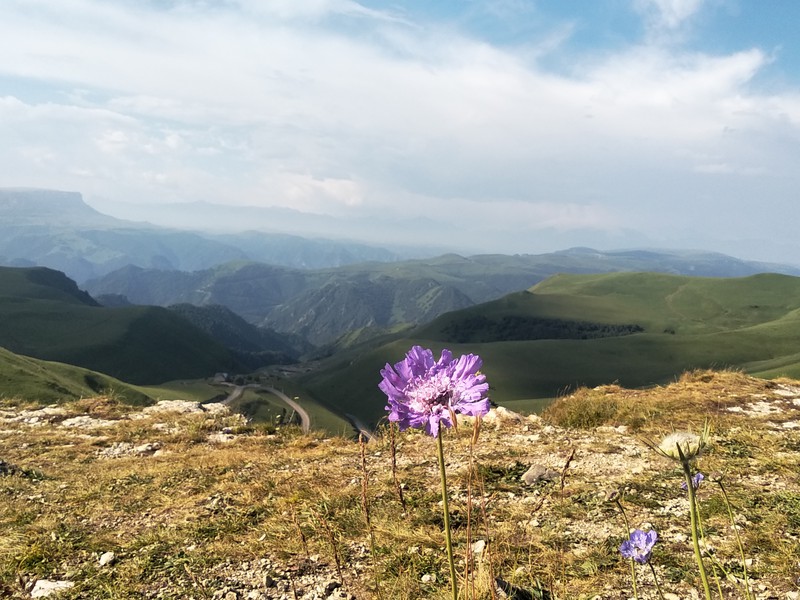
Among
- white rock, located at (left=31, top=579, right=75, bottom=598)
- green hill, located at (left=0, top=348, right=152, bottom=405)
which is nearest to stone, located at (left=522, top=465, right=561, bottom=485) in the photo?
white rock, located at (left=31, top=579, right=75, bottom=598)

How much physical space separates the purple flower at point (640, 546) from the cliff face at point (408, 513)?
2.10ft

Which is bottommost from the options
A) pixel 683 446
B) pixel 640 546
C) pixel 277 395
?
pixel 277 395

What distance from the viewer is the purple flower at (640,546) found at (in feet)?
9.81

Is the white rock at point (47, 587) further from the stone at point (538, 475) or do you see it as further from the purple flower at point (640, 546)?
the stone at point (538, 475)

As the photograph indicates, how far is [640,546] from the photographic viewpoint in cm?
316

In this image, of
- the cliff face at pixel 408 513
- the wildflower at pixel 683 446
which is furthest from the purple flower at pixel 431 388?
the wildflower at pixel 683 446

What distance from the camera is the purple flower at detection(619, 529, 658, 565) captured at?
2.99m

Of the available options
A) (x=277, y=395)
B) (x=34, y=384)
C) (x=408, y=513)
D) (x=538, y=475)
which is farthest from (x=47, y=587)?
(x=277, y=395)

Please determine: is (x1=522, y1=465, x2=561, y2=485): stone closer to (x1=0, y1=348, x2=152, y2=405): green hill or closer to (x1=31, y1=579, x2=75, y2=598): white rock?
(x1=31, y1=579, x2=75, y2=598): white rock

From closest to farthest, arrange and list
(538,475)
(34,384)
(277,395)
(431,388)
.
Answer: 1. (431,388)
2. (538,475)
3. (34,384)
4. (277,395)

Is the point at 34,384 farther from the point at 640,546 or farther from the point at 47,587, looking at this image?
the point at 640,546

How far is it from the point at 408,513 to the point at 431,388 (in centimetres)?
421

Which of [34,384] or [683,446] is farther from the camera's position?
[34,384]

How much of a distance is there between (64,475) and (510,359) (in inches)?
6760
